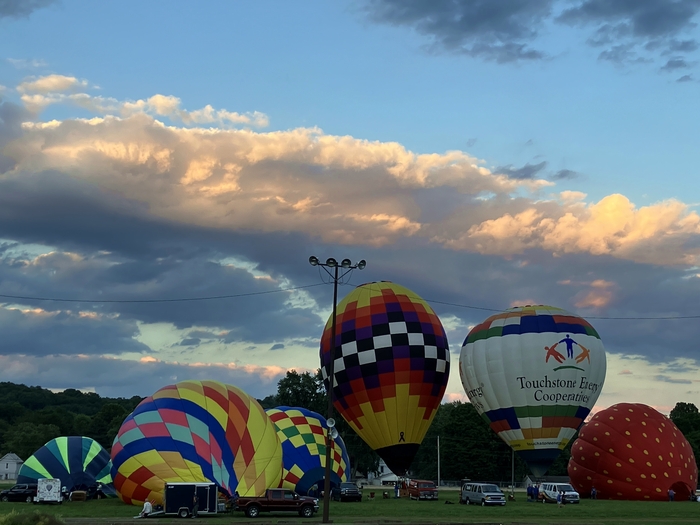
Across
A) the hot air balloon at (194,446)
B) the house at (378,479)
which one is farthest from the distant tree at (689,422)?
the hot air balloon at (194,446)

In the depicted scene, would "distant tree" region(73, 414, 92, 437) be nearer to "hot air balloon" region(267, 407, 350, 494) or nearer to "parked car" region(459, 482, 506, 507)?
"hot air balloon" region(267, 407, 350, 494)

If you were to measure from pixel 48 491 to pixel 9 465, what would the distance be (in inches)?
3603

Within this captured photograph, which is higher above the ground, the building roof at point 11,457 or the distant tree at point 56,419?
the distant tree at point 56,419

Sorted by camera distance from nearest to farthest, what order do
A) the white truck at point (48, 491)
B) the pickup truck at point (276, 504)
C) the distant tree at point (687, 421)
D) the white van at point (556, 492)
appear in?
the pickup truck at point (276, 504), the white truck at point (48, 491), the white van at point (556, 492), the distant tree at point (687, 421)

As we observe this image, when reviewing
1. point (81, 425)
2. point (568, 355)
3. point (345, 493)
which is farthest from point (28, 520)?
point (81, 425)

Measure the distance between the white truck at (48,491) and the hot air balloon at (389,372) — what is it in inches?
670

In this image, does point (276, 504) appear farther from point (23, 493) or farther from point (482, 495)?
point (23, 493)

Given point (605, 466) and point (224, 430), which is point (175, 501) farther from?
point (605, 466)

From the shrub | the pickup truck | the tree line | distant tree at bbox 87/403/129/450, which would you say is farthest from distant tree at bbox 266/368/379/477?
the shrub

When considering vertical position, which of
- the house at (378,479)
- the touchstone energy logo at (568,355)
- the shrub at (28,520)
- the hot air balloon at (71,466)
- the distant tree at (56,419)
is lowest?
the house at (378,479)

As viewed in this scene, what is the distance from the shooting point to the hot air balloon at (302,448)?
43.5m

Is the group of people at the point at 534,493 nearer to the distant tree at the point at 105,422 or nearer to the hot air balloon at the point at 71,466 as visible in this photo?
the hot air balloon at the point at 71,466

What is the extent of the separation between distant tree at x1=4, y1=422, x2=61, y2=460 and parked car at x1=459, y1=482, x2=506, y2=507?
261 ft

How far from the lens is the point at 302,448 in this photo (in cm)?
4459
